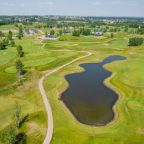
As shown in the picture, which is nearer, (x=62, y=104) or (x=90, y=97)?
(x=62, y=104)

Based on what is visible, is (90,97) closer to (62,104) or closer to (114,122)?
(62,104)

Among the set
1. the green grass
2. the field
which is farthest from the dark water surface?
the green grass

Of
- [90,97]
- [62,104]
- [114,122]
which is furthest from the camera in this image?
[90,97]

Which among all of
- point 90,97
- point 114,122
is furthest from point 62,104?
point 114,122

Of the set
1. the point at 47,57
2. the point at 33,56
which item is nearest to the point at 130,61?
the point at 47,57

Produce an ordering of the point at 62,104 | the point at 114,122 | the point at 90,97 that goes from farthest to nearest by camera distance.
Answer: the point at 90,97, the point at 62,104, the point at 114,122

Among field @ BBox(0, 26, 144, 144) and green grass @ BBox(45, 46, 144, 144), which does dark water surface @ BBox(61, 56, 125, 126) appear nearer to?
field @ BBox(0, 26, 144, 144)

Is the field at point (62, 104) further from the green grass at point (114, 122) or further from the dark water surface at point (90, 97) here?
the dark water surface at point (90, 97)

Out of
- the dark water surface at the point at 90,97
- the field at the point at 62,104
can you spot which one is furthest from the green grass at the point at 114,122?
the dark water surface at the point at 90,97

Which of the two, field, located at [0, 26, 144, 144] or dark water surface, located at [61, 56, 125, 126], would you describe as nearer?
field, located at [0, 26, 144, 144]
